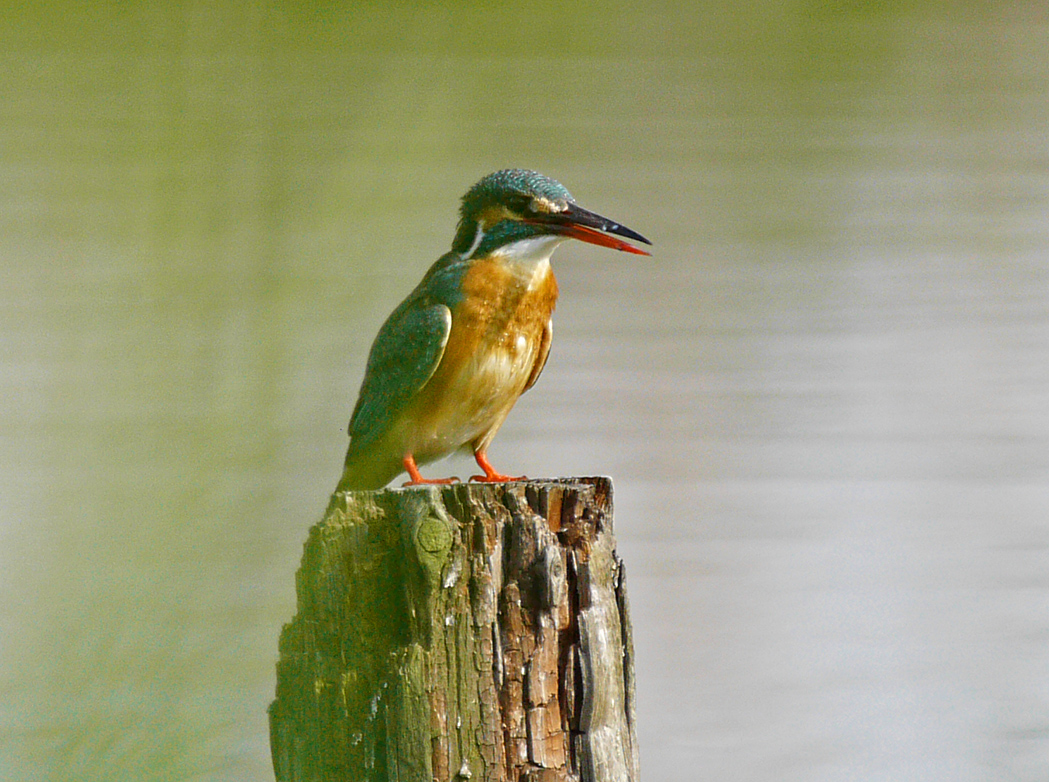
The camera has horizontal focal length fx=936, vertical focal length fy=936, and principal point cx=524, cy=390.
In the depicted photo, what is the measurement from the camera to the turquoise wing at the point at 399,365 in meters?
2.44

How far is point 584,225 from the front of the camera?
2.35 m

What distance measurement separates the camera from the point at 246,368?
1.21 feet

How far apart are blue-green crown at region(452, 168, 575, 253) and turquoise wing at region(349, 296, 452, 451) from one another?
0.24 m

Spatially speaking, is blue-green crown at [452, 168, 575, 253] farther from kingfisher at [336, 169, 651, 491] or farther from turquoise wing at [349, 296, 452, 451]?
turquoise wing at [349, 296, 452, 451]

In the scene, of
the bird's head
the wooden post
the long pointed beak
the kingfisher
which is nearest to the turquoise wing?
the kingfisher

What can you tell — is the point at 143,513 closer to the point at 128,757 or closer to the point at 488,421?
the point at 128,757

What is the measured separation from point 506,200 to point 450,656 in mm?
1466

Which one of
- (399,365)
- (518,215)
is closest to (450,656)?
(399,365)

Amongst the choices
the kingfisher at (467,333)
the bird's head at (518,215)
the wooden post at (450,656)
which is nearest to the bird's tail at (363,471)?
the kingfisher at (467,333)

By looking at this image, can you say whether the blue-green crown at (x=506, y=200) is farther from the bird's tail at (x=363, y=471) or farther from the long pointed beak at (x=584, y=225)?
the bird's tail at (x=363, y=471)

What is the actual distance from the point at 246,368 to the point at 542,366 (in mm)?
2374

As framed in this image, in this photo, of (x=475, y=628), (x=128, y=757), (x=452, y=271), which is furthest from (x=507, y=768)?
(x=452, y=271)

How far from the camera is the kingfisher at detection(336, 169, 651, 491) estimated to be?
244 cm

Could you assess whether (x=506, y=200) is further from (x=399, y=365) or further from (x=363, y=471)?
(x=363, y=471)
